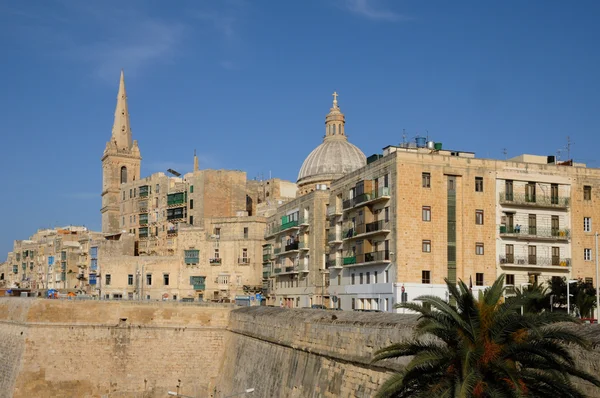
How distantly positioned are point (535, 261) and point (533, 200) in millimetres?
3488

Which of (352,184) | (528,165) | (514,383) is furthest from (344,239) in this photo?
(514,383)

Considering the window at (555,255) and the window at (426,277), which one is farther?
the window at (555,255)

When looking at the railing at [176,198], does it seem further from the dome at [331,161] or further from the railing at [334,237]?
the railing at [334,237]

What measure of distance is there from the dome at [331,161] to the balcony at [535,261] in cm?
3282

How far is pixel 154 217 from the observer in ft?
274

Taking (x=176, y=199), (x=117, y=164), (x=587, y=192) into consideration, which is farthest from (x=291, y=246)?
(x=117, y=164)

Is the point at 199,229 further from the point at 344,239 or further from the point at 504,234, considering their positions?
the point at 504,234

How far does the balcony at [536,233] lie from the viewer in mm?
42219

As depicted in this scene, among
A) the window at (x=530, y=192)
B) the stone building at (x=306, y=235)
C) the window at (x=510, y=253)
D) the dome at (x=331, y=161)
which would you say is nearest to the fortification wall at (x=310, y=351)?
the window at (x=510, y=253)

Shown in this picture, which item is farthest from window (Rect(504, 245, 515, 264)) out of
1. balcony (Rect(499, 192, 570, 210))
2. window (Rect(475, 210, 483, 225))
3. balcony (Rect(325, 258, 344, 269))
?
balcony (Rect(325, 258, 344, 269))

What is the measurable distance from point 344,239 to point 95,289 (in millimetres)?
37222

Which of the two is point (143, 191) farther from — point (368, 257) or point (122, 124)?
point (368, 257)

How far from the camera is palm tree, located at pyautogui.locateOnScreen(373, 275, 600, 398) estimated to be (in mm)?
14148

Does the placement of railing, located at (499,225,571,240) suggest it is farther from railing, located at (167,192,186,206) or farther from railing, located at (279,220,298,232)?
railing, located at (167,192,186,206)
